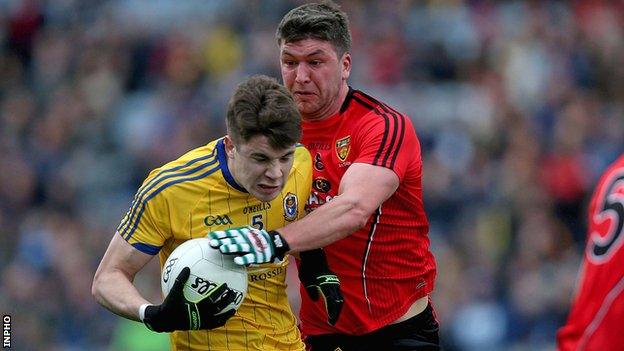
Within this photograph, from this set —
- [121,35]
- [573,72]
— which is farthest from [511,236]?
[121,35]

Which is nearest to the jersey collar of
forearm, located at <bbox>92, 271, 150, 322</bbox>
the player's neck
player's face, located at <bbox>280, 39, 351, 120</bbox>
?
forearm, located at <bbox>92, 271, 150, 322</bbox>

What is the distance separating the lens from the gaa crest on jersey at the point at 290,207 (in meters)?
6.05

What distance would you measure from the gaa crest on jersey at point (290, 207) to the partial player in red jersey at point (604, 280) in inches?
70.2

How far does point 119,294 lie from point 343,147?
5.17 ft

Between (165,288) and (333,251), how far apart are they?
1335 mm

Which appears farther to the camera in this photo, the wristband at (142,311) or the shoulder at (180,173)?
the shoulder at (180,173)

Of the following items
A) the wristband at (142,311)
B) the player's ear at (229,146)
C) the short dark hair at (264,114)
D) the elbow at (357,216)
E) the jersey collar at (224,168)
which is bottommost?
the wristband at (142,311)

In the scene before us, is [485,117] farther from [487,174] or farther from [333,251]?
[333,251]

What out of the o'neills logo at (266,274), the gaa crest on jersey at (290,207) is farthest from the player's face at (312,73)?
the o'neills logo at (266,274)

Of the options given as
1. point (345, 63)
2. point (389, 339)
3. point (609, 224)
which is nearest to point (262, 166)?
point (345, 63)

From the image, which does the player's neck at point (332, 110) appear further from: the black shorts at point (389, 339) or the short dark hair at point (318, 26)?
the black shorts at point (389, 339)

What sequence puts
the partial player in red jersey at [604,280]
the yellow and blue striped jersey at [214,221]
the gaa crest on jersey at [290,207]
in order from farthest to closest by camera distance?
the gaa crest on jersey at [290,207], the yellow and blue striped jersey at [214,221], the partial player in red jersey at [604,280]

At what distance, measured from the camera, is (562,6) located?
1529cm

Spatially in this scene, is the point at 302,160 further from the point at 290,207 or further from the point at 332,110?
the point at 332,110
